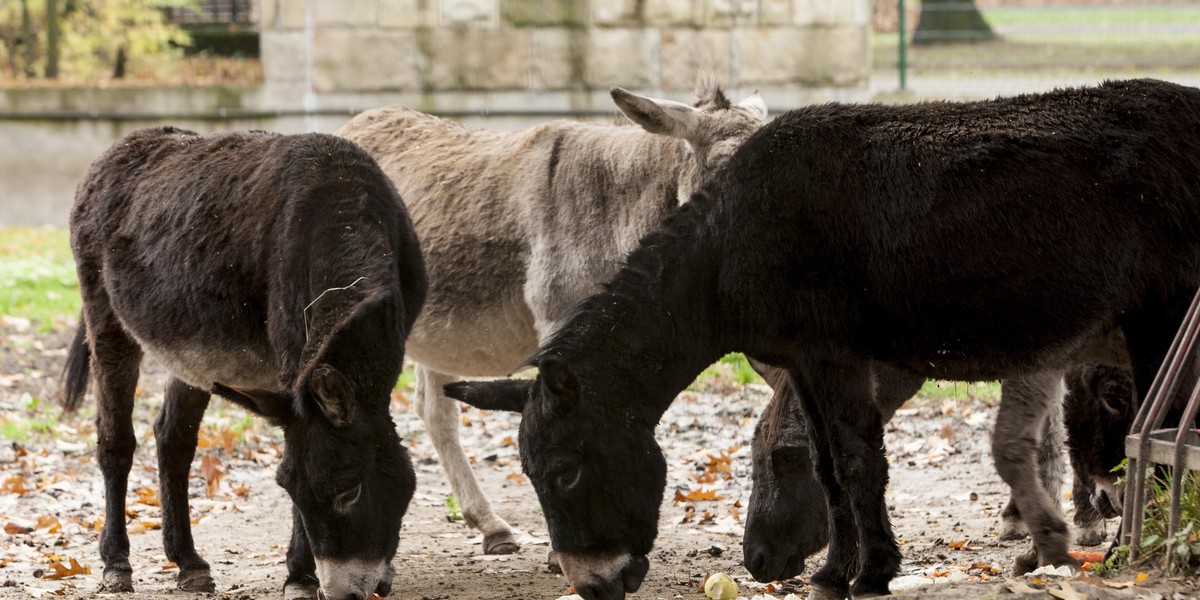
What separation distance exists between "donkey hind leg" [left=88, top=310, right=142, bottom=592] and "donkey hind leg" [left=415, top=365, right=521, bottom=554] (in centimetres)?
154

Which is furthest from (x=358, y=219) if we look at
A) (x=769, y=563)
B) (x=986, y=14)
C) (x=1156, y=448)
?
(x=986, y=14)

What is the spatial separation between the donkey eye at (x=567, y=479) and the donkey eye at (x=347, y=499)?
2.34 ft

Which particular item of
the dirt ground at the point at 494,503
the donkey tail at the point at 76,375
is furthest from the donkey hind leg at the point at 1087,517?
the donkey tail at the point at 76,375

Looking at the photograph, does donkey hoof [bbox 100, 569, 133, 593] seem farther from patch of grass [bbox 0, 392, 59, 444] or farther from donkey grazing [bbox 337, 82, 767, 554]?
patch of grass [bbox 0, 392, 59, 444]

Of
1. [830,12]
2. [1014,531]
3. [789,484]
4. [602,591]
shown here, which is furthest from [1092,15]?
[602,591]

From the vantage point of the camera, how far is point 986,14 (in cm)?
2162

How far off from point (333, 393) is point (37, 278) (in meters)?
9.75

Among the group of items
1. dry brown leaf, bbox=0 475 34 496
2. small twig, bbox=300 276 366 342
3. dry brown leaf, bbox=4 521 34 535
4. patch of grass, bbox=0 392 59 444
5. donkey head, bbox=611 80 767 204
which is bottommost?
patch of grass, bbox=0 392 59 444

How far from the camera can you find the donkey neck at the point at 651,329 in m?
4.89

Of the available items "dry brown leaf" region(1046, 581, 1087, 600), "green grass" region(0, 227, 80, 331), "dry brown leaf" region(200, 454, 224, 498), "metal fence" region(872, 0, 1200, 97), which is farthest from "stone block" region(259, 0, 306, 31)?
"dry brown leaf" region(1046, 581, 1087, 600)

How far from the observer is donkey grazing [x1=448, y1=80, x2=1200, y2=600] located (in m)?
4.73

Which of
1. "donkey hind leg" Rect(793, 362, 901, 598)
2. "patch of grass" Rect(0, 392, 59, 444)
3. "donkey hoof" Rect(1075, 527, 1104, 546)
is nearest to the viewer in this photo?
"donkey hind leg" Rect(793, 362, 901, 598)

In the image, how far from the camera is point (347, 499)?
A: 4.93 metres

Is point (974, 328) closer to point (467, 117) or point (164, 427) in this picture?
point (164, 427)
